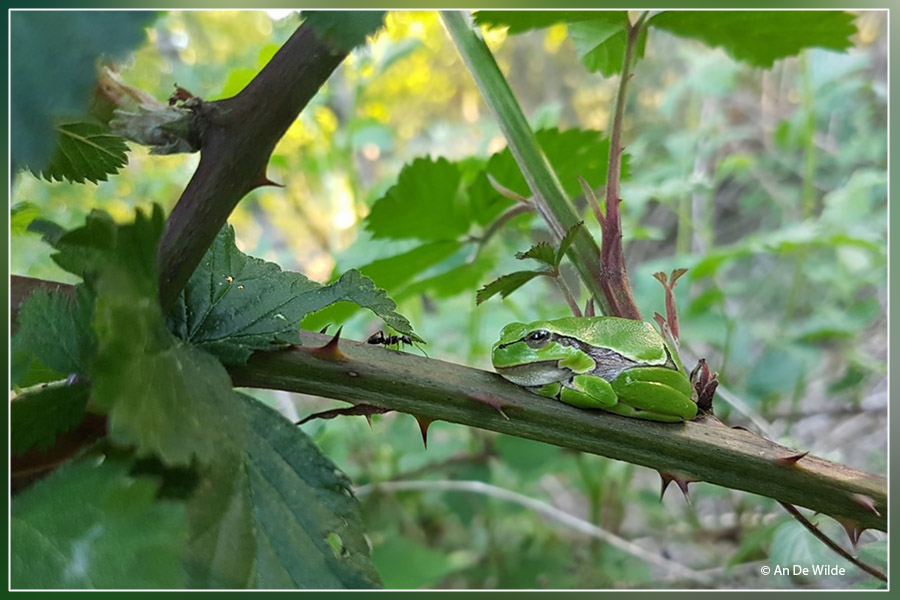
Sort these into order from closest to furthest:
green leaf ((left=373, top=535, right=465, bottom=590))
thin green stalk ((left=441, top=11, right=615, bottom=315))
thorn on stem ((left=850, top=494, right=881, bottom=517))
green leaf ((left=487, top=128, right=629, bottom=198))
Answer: thorn on stem ((left=850, top=494, right=881, bottom=517)) → thin green stalk ((left=441, top=11, right=615, bottom=315)) → green leaf ((left=487, top=128, right=629, bottom=198)) → green leaf ((left=373, top=535, right=465, bottom=590))

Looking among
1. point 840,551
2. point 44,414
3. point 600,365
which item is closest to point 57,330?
point 44,414

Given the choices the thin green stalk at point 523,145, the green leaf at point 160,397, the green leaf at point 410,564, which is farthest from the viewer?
the green leaf at point 410,564

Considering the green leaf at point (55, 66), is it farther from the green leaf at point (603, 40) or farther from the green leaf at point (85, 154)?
the green leaf at point (603, 40)

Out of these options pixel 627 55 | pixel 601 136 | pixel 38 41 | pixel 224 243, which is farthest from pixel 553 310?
pixel 38 41

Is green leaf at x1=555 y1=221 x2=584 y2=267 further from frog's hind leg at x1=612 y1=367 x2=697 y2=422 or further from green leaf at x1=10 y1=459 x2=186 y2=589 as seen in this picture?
green leaf at x1=10 y1=459 x2=186 y2=589

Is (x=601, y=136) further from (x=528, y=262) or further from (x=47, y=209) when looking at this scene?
(x=47, y=209)

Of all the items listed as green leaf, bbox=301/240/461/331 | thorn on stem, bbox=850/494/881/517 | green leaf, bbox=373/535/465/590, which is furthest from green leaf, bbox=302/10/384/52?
green leaf, bbox=373/535/465/590

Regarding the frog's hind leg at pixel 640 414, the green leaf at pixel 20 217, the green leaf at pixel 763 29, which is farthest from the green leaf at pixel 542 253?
the green leaf at pixel 20 217

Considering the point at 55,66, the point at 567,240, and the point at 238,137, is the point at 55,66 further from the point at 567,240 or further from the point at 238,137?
the point at 567,240
